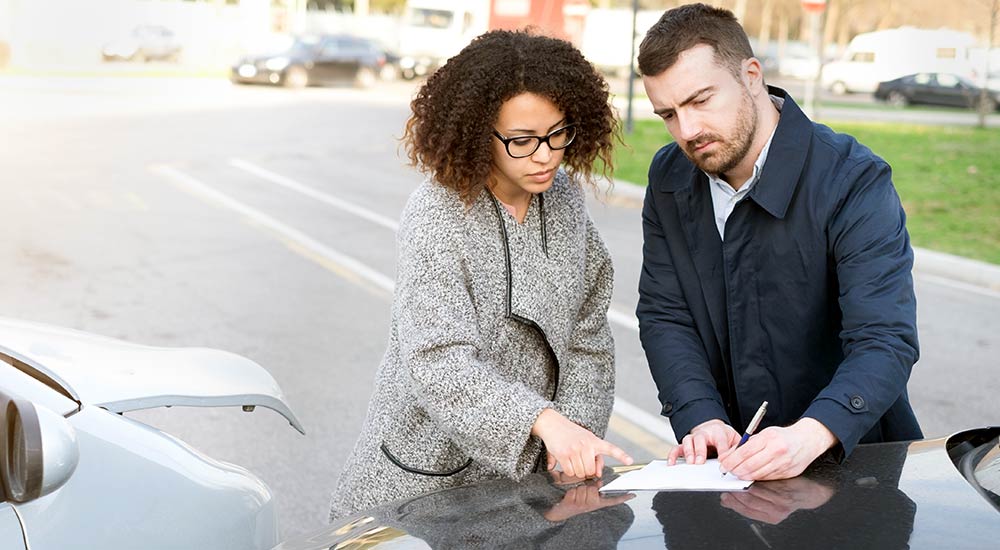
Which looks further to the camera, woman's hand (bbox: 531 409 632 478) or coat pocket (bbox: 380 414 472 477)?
coat pocket (bbox: 380 414 472 477)

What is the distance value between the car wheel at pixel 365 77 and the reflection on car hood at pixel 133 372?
33293 mm

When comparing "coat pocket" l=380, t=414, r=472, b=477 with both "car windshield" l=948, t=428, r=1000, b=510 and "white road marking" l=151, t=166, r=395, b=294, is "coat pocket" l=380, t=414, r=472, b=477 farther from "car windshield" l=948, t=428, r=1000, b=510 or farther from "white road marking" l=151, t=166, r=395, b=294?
"white road marking" l=151, t=166, r=395, b=294

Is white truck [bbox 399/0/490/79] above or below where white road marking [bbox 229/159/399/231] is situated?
above

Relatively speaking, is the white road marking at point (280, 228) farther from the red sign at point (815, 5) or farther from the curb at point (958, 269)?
the red sign at point (815, 5)

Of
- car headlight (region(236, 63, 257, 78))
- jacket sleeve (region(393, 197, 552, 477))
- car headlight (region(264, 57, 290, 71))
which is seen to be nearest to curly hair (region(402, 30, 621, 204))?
jacket sleeve (region(393, 197, 552, 477))

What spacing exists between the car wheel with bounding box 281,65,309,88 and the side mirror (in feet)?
102

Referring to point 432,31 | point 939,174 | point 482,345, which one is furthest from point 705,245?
point 432,31

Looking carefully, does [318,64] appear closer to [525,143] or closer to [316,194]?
[316,194]

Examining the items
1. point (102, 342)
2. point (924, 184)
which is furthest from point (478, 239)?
point (924, 184)

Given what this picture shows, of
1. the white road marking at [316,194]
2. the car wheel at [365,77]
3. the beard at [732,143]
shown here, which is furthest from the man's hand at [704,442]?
the car wheel at [365,77]

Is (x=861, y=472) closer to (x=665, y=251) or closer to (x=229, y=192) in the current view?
(x=665, y=251)

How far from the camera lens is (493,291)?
249cm

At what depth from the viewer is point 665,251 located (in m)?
2.91

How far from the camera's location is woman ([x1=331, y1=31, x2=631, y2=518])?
7.77 feet
